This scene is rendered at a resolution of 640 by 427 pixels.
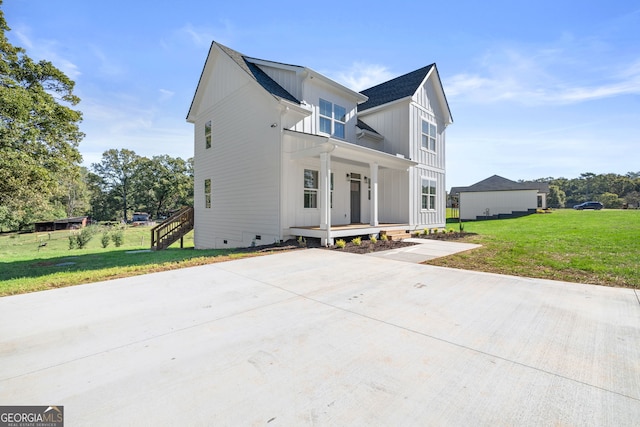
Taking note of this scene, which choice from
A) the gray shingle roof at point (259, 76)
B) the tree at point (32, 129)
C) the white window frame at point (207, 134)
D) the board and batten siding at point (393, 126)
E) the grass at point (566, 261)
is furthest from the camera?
the white window frame at point (207, 134)

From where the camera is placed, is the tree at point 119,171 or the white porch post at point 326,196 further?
the tree at point 119,171

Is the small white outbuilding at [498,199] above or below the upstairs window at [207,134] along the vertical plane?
below

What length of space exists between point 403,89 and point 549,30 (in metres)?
6.68

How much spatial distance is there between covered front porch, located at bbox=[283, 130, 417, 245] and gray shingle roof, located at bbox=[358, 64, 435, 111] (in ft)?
12.3

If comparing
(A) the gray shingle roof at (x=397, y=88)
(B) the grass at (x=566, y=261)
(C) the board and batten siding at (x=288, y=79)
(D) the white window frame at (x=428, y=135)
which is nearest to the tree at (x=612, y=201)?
(D) the white window frame at (x=428, y=135)

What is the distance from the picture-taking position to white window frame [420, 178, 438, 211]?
47.6 feet

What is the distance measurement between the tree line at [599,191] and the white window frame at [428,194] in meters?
58.8

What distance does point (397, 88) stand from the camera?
14.8 m

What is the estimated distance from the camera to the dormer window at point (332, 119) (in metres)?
11.6

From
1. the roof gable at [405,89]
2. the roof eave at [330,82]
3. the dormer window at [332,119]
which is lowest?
the dormer window at [332,119]

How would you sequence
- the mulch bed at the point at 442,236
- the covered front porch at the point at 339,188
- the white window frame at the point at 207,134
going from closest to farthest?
the covered front porch at the point at 339,188, the mulch bed at the point at 442,236, the white window frame at the point at 207,134

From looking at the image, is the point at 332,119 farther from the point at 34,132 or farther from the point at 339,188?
the point at 34,132

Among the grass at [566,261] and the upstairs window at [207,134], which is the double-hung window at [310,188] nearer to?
the grass at [566,261]

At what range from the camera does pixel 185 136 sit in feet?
65.1
